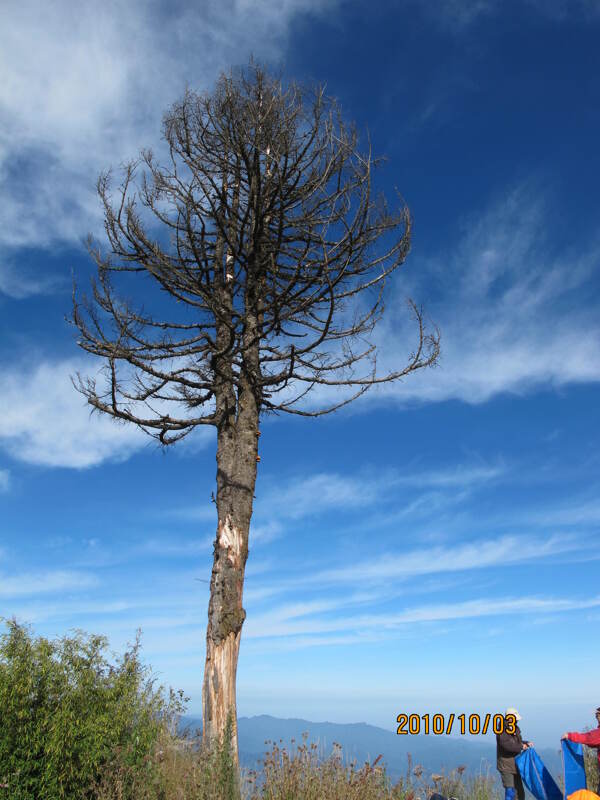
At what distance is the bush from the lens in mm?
5738

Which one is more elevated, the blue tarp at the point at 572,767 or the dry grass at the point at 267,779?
the dry grass at the point at 267,779

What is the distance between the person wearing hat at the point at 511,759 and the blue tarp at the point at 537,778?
9.2 inches

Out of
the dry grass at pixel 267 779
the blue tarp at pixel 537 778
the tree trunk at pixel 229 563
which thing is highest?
the tree trunk at pixel 229 563

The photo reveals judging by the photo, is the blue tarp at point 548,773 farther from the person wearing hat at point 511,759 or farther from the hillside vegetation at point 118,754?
the hillside vegetation at point 118,754

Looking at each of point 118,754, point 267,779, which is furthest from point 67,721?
point 267,779

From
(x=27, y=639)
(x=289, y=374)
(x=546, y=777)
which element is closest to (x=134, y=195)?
(x=289, y=374)

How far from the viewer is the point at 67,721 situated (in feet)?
19.4

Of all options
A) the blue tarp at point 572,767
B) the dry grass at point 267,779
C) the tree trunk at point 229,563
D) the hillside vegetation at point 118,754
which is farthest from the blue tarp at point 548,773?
the tree trunk at point 229,563

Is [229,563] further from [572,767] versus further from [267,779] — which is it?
[572,767]

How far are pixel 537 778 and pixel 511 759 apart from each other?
51 centimetres

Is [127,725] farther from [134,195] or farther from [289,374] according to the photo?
[134,195]

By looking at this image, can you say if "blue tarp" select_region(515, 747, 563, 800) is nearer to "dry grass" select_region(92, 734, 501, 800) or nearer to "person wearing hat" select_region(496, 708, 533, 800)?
"person wearing hat" select_region(496, 708, 533, 800)

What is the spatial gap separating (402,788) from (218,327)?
626 centimetres

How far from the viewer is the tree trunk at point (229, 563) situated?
636 cm
